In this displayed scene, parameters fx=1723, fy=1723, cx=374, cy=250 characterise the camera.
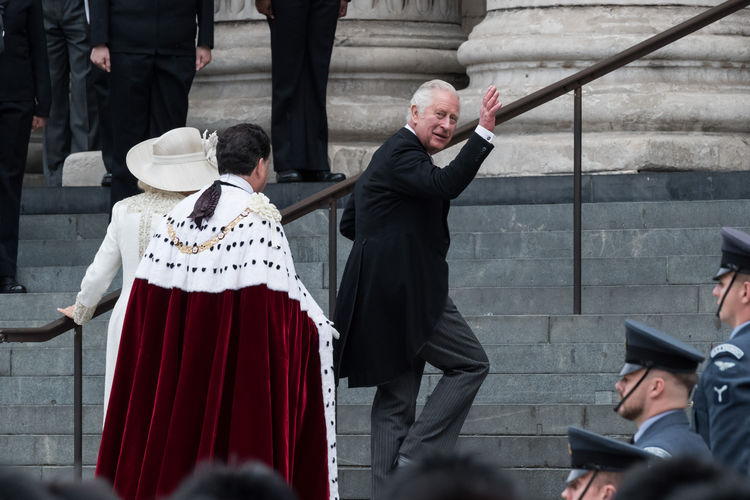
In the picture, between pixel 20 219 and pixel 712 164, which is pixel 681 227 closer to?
pixel 712 164

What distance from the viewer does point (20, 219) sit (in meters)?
9.87

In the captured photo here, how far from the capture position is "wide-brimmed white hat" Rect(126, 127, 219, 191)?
20.9ft

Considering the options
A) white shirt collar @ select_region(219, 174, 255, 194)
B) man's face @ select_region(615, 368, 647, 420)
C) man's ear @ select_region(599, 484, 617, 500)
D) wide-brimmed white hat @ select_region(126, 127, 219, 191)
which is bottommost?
man's ear @ select_region(599, 484, 617, 500)

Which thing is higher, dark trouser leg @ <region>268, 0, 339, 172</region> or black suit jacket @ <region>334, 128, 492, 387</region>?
dark trouser leg @ <region>268, 0, 339, 172</region>

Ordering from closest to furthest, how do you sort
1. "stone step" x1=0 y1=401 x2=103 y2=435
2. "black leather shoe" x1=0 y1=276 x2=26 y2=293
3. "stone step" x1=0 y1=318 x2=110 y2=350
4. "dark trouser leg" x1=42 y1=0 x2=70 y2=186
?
"stone step" x1=0 y1=401 x2=103 y2=435
"stone step" x1=0 y1=318 x2=110 y2=350
"black leather shoe" x1=0 y1=276 x2=26 y2=293
"dark trouser leg" x1=42 y1=0 x2=70 y2=186

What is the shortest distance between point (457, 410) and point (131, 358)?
4.04ft

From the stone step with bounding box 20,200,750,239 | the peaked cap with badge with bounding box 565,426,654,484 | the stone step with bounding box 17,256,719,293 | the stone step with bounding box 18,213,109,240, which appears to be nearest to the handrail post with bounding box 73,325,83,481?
the stone step with bounding box 17,256,719,293

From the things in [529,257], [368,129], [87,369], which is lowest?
[87,369]

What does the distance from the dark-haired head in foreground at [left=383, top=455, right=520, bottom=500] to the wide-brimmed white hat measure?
4.58 m

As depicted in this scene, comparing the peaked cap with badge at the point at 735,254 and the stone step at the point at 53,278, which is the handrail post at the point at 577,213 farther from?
the peaked cap with badge at the point at 735,254

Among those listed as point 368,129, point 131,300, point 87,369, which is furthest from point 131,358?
point 368,129

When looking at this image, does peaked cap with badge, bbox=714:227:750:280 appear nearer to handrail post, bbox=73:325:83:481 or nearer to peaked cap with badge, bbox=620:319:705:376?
peaked cap with badge, bbox=620:319:705:376

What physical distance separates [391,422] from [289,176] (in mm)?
3673

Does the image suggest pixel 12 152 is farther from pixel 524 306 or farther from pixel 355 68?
pixel 524 306
